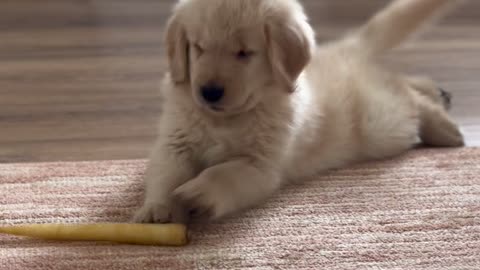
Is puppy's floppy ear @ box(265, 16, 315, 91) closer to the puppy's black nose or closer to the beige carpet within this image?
the puppy's black nose

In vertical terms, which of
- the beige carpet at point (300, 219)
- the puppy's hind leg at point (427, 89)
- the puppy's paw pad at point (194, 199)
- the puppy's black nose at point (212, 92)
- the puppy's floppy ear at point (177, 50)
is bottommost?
the beige carpet at point (300, 219)

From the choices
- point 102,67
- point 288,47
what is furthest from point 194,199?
point 102,67

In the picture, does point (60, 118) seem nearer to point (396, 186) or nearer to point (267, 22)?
point (267, 22)

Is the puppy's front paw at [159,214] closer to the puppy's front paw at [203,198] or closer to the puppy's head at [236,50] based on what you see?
the puppy's front paw at [203,198]

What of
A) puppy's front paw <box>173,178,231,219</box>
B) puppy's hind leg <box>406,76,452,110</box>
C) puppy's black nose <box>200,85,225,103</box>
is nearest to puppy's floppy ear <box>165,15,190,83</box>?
puppy's black nose <box>200,85,225,103</box>

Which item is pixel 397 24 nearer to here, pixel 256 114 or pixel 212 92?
pixel 256 114

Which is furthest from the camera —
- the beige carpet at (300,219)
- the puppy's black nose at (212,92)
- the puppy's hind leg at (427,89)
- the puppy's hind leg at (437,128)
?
the puppy's hind leg at (427,89)

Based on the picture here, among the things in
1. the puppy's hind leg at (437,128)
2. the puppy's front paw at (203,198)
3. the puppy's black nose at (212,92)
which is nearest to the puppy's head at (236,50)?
the puppy's black nose at (212,92)

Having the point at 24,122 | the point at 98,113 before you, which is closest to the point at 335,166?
the point at 98,113
